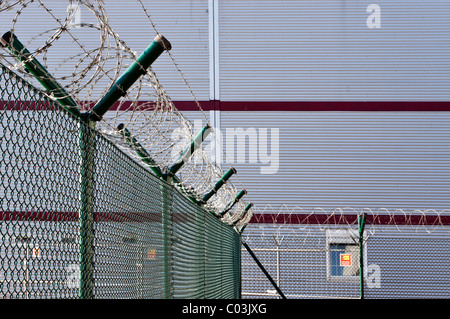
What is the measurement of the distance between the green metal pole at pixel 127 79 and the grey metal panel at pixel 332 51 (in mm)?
14646

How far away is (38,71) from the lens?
239cm

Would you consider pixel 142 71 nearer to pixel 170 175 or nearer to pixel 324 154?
pixel 170 175

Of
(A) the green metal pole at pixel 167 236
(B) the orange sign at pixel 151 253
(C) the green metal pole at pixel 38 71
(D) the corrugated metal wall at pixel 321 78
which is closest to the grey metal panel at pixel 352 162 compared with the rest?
(D) the corrugated metal wall at pixel 321 78

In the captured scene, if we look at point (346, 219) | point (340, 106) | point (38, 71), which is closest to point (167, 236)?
point (38, 71)

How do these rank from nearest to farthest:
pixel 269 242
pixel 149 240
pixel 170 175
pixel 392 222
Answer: pixel 149 240 < pixel 170 175 < pixel 269 242 < pixel 392 222

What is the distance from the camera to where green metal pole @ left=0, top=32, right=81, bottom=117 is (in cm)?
224

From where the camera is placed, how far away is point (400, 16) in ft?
59.4

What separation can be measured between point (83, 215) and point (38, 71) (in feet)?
2.01

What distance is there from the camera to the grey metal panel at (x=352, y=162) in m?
17.4

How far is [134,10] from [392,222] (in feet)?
30.6

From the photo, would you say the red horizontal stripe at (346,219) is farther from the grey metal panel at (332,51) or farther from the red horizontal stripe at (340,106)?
the grey metal panel at (332,51)

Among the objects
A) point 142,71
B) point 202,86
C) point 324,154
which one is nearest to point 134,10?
point 202,86

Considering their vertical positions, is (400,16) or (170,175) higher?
(400,16)

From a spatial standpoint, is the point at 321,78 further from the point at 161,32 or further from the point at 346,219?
the point at 161,32
